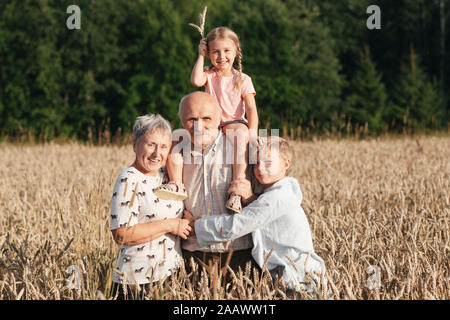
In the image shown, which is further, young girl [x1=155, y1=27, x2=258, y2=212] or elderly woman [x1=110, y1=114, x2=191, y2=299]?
young girl [x1=155, y1=27, x2=258, y2=212]

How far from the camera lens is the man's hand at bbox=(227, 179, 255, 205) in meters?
2.74

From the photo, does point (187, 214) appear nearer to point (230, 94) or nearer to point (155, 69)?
point (230, 94)

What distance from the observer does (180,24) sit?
89.7ft

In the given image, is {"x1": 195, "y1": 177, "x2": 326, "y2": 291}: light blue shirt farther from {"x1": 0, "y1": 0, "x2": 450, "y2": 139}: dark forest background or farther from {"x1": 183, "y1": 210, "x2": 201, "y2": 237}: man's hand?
{"x1": 0, "y1": 0, "x2": 450, "y2": 139}: dark forest background

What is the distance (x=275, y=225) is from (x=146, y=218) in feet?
2.43

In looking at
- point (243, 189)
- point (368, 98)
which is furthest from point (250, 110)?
point (368, 98)

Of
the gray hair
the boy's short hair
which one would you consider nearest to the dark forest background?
the gray hair

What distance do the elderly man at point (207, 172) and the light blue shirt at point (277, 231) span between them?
13cm

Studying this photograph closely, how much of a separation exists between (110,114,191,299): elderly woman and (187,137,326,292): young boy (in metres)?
0.22

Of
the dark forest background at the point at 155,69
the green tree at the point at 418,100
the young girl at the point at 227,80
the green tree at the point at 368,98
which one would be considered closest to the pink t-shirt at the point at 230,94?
the young girl at the point at 227,80

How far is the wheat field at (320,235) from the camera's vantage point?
278 cm

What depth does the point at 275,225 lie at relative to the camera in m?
2.80
